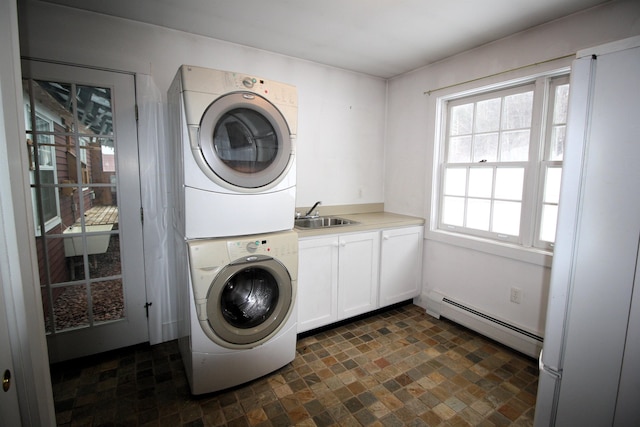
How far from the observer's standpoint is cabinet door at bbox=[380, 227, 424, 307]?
2.74m

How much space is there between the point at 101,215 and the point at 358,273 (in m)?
2.00

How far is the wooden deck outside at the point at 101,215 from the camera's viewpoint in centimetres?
208

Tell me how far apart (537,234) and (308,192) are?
6.30 feet

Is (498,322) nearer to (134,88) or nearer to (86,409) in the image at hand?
(86,409)

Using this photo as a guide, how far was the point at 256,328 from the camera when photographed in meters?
1.87

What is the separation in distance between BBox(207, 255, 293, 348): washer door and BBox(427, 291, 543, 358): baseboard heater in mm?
1594

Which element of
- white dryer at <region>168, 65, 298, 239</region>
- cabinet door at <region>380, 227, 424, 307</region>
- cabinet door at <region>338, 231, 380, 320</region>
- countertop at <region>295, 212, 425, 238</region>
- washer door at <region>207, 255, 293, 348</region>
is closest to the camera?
white dryer at <region>168, 65, 298, 239</region>

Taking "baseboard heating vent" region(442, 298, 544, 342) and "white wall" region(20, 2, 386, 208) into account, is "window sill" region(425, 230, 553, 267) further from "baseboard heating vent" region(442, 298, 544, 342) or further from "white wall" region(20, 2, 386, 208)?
"white wall" region(20, 2, 386, 208)

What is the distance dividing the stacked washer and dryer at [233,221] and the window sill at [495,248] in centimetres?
157

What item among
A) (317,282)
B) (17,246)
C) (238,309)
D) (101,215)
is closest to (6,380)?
(17,246)

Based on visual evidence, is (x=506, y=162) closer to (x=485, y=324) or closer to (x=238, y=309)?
(x=485, y=324)

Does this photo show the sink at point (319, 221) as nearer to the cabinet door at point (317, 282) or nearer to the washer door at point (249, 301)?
the cabinet door at point (317, 282)

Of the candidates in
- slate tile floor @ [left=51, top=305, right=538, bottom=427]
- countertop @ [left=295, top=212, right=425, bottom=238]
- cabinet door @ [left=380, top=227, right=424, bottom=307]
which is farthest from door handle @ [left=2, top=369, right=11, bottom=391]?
cabinet door @ [left=380, top=227, right=424, bottom=307]

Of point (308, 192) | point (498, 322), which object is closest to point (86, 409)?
point (308, 192)
